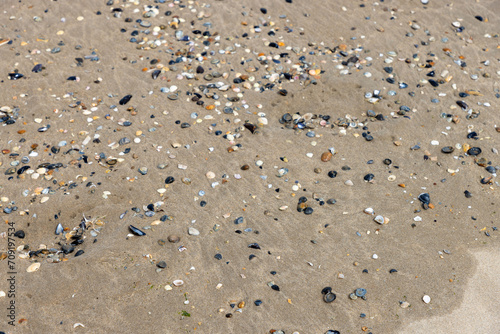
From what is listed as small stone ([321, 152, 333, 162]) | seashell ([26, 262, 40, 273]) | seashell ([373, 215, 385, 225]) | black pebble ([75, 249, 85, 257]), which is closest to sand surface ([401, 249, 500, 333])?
seashell ([373, 215, 385, 225])

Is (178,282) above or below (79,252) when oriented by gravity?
above

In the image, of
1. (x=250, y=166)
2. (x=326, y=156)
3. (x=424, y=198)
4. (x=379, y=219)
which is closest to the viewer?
(x=379, y=219)

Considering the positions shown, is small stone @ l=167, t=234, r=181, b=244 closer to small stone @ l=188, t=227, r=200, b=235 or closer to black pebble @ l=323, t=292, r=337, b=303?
small stone @ l=188, t=227, r=200, b=235

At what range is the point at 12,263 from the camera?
407 centimetres

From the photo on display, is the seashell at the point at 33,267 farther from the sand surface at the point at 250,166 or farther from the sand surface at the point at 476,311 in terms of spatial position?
the sand surface at the point at 476,311

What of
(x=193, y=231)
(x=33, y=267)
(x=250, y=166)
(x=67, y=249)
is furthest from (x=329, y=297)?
(x=33, y=267)

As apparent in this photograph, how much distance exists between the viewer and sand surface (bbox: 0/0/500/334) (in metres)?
3.86

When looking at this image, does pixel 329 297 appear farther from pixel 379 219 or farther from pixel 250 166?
pixel 250 166

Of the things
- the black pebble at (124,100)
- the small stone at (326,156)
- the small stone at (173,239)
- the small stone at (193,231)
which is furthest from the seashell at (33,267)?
the small stone at (326,156)

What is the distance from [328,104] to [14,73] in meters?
4.45

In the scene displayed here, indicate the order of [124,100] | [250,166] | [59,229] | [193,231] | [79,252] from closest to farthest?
1. [79,252]
2. [193,231]
3. [59,229]
4. [250,166]
5. [124,100]

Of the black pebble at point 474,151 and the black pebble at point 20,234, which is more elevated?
the black pebble at point 474,151

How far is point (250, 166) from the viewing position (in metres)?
5.00

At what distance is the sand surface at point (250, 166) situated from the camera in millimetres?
3863
